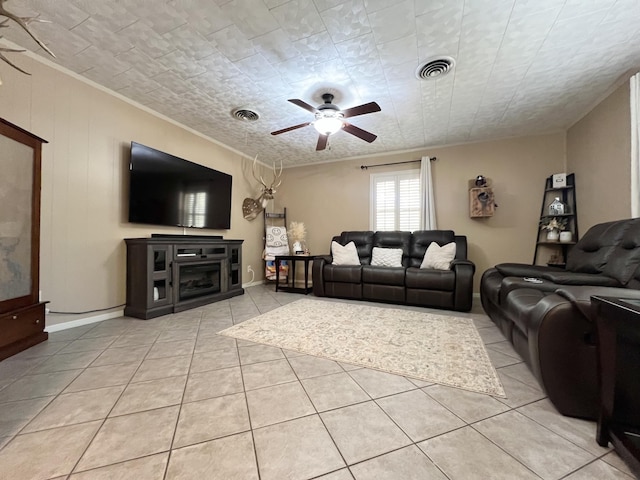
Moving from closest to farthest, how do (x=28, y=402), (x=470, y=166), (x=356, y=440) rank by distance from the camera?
(x=356, y=440) → (x=28, y=402) → (x=470, y=166)

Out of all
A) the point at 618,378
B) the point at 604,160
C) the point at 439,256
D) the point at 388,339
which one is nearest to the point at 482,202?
the point at 439,256

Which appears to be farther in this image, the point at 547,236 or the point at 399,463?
the point at 547,236

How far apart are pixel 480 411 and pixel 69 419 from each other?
75.4 inches

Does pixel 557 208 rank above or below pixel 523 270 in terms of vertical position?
above

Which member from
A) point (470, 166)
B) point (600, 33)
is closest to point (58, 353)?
point (600, 33)

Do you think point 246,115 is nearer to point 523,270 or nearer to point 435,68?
point 435,68

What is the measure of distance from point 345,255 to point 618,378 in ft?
9.97

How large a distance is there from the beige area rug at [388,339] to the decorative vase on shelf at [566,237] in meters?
1.91

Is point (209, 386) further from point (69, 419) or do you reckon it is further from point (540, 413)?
point (540, 413)

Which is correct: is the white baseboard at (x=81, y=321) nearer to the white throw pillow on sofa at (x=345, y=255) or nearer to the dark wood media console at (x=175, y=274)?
the dark wood media console at (x=175, y=274)

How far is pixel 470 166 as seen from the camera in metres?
3.99

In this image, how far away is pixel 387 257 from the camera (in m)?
3.81

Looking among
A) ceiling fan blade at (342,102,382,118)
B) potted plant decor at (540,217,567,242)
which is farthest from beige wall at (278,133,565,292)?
ceiling fan blade at (342,102,382,118)

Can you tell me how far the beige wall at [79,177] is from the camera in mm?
2195
